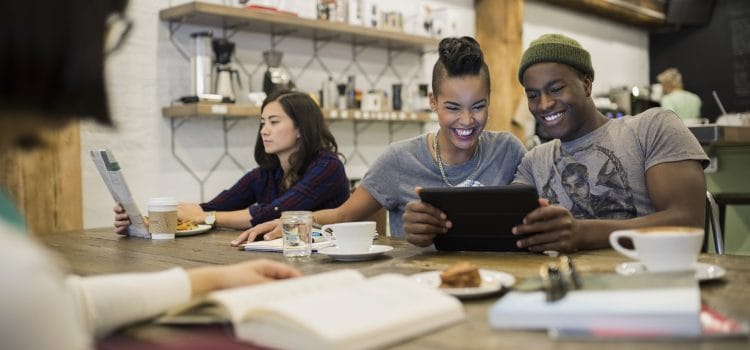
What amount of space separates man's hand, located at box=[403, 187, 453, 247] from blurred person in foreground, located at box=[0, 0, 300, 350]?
3.23 ft

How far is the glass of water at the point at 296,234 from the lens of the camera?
1822 mm

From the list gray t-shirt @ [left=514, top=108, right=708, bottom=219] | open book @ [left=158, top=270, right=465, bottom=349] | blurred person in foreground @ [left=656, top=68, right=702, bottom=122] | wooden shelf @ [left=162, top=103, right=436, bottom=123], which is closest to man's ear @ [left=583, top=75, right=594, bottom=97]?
gray t-shirt @ [left=514, top=108, right=708, bottom=219]

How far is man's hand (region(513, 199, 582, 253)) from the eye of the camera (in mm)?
1645

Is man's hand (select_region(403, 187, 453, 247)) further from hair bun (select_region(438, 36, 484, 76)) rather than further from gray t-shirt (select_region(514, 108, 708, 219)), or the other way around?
hair bun (select_region(438, 36, 484, 76))

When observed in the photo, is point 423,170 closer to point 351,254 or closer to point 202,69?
point 351,254

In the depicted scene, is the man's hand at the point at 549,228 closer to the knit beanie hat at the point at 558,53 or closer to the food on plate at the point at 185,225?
the knit beanie hat at the point at 558,53

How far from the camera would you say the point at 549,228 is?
1.65 meters

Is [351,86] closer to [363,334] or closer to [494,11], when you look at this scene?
[494,11]

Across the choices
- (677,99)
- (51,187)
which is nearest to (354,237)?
(51,187)

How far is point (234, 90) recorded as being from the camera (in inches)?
159

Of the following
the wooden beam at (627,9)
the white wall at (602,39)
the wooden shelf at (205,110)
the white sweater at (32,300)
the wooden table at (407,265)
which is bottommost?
the wooden table at (407,265)

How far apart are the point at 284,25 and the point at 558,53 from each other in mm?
2336

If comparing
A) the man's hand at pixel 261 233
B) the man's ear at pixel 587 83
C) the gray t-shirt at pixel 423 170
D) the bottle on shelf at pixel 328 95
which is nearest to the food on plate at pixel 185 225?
the man's hand at pixel 261 233

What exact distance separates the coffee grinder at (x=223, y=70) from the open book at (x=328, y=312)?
290 centimetres
